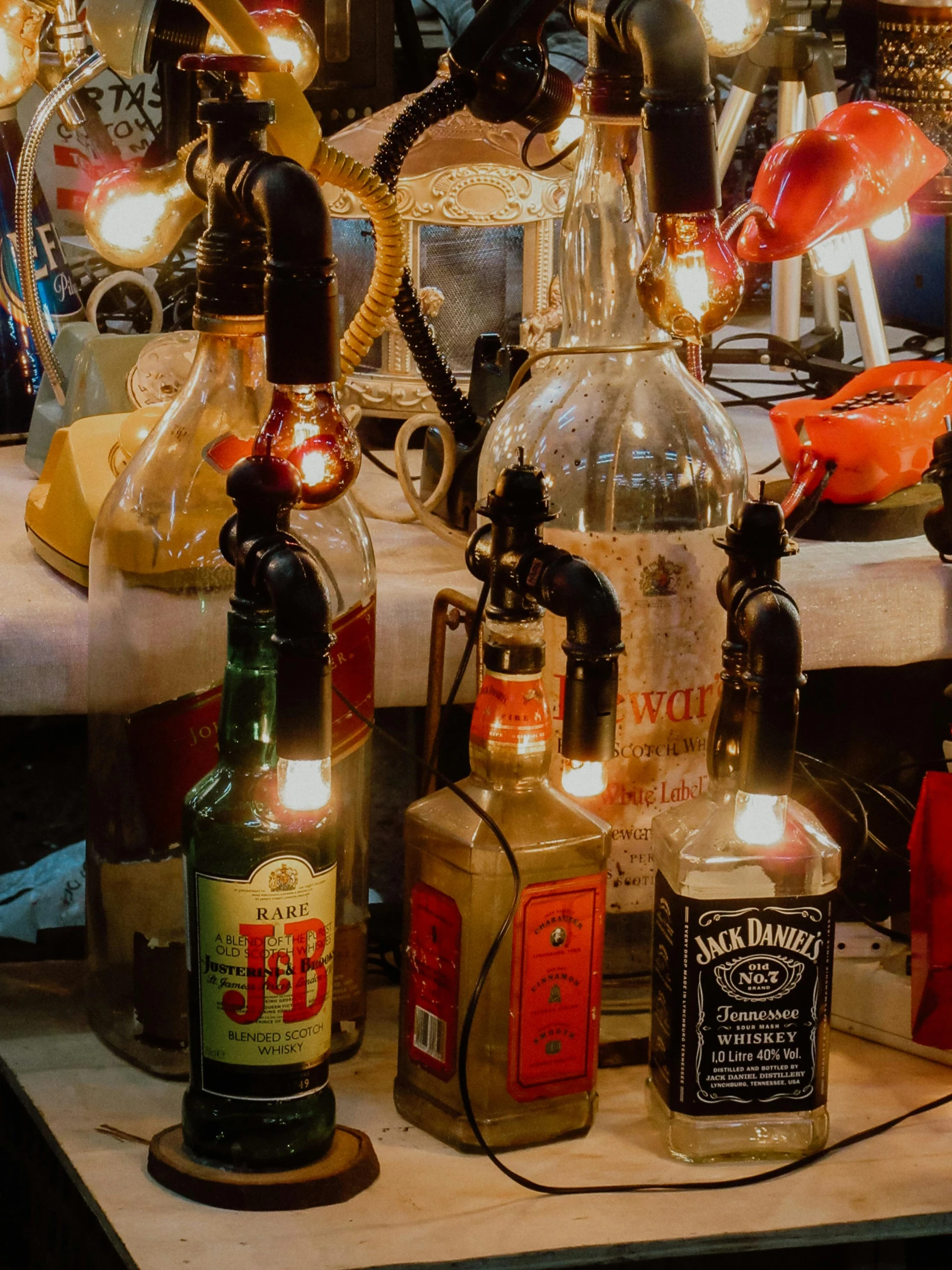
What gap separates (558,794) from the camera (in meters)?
0.68

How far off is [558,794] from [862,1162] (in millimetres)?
199

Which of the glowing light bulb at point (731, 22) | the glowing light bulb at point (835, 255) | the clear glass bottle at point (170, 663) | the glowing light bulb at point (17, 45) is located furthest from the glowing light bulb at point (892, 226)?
the glowing light bulb at point (17, 45)

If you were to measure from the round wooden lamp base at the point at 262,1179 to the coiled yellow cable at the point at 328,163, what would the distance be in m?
0.34

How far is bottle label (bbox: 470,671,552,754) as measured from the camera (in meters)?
0.65

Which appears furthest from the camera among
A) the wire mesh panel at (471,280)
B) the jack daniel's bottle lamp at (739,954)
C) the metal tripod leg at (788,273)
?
the metal tripod leg at (788,273)

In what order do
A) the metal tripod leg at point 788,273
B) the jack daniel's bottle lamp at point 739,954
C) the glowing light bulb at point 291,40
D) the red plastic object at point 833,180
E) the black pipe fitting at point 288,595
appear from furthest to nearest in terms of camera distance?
the metal tripod leg at point 788,273 < the glowing light bulb at point 291,40 < the red plastic object at point 833,180 < the jack daniel's bottle lamp at point 739,954 < the black pipe fitting at point 288,595

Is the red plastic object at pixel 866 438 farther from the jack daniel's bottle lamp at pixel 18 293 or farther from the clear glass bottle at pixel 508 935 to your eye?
Answer: the jack daniel's bottle lamp at pixel 18 293

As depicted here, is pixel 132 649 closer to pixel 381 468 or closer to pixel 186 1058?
pixel 186 1058

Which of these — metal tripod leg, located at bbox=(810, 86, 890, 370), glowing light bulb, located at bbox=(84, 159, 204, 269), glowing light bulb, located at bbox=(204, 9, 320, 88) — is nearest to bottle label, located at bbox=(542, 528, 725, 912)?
glowing light bulb, located at bbox=(84, 159, 204, 269)

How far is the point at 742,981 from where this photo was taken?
68 centimetres

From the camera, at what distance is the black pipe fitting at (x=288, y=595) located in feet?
1.87

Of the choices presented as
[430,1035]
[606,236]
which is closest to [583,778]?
[430,1035]

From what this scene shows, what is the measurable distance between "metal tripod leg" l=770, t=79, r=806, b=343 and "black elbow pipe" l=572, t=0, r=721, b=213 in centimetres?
74

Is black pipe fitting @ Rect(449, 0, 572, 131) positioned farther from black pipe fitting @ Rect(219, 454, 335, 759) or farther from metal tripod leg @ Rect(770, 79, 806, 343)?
metal tripod leg @ Rect(770, 79, 806, 343)
